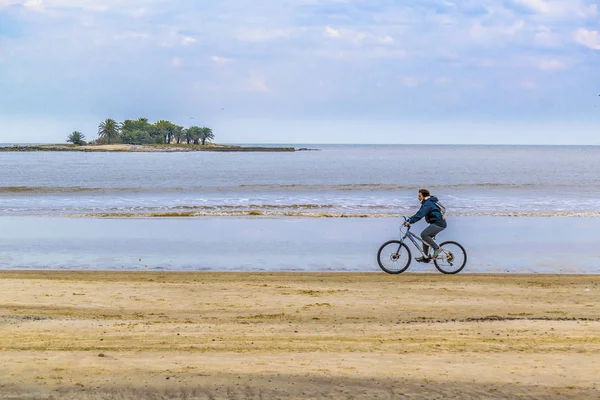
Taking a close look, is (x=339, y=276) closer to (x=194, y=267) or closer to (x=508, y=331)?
(x=194, y=267)

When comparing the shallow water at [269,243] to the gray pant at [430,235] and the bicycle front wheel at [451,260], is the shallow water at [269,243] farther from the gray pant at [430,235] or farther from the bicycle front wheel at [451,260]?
the gray pant at [430,235]

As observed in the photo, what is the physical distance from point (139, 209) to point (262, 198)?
32.5 ft

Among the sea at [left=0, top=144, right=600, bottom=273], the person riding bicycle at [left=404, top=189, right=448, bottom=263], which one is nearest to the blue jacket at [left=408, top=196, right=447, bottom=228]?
the person riding bicycle at [left=404, top=189, right=448, bottom=263]

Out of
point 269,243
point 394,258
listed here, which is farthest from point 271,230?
point 394,258

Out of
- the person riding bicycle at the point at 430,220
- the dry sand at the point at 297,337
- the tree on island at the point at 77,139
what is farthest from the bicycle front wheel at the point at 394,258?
the tree on island at the point at 77,139

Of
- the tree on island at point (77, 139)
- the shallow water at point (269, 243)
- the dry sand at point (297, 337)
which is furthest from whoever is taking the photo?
the tree on island at point (77, 139)

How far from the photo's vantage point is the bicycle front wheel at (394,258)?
1516 centimetres

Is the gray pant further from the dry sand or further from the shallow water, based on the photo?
the dry sand

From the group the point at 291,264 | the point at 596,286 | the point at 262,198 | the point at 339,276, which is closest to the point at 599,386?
the point at 596,286

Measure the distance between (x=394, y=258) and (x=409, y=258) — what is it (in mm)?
318

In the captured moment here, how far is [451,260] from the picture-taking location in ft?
49.6

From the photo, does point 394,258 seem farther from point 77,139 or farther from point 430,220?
point 77,139

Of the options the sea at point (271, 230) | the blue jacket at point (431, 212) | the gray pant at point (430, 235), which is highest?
the blue jacket at point (431, 212)

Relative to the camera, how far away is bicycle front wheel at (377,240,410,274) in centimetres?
1516
